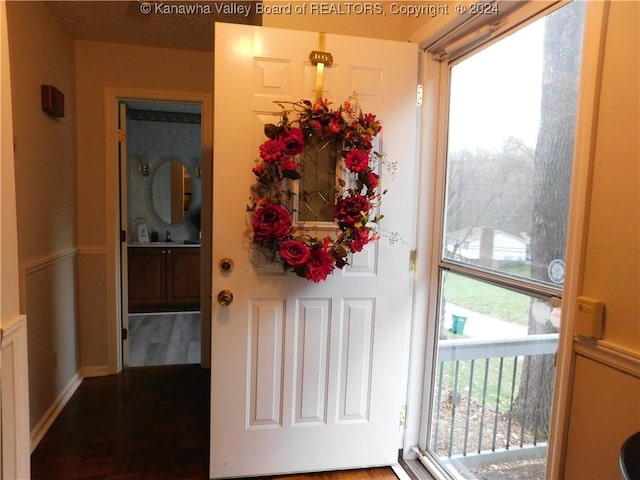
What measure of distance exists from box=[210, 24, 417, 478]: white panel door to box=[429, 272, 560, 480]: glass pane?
0.21 metres

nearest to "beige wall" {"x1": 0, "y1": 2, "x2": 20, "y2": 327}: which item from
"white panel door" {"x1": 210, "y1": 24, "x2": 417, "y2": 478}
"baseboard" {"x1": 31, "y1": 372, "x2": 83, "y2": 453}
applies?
"white panel door" {"x1": 210, "y1": 24, "x2": 417, "y2": 478}

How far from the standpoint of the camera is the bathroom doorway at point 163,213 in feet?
15.2

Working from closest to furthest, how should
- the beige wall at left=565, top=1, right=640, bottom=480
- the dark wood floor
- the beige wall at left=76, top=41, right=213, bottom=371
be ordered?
1. the beige wall at left=565, top=1, right=640, bottom=480
2. the dark wood floor
3. the beige wall at left=76, top=41, right=213, bottom=371

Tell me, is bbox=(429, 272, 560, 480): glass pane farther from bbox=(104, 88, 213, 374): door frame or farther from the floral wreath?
bbox=(104, 88, 213, 374): door frame

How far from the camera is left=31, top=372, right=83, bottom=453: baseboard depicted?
206 centimetres

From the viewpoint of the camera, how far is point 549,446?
118 cm

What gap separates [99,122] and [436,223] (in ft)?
7.76

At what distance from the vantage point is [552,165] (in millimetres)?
1288

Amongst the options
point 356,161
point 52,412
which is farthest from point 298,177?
point 52,412

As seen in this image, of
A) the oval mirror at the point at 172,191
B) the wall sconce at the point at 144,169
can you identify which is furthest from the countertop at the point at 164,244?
the wall sconce at the point at 144,169

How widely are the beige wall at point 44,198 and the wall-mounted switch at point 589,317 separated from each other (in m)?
2.31

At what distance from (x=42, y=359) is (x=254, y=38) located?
6.60ft

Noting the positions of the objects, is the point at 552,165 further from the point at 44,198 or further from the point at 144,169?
the point at 144,169

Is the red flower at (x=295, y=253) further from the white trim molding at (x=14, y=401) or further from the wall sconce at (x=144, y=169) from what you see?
the wall sconce at (x=144, y=169)
